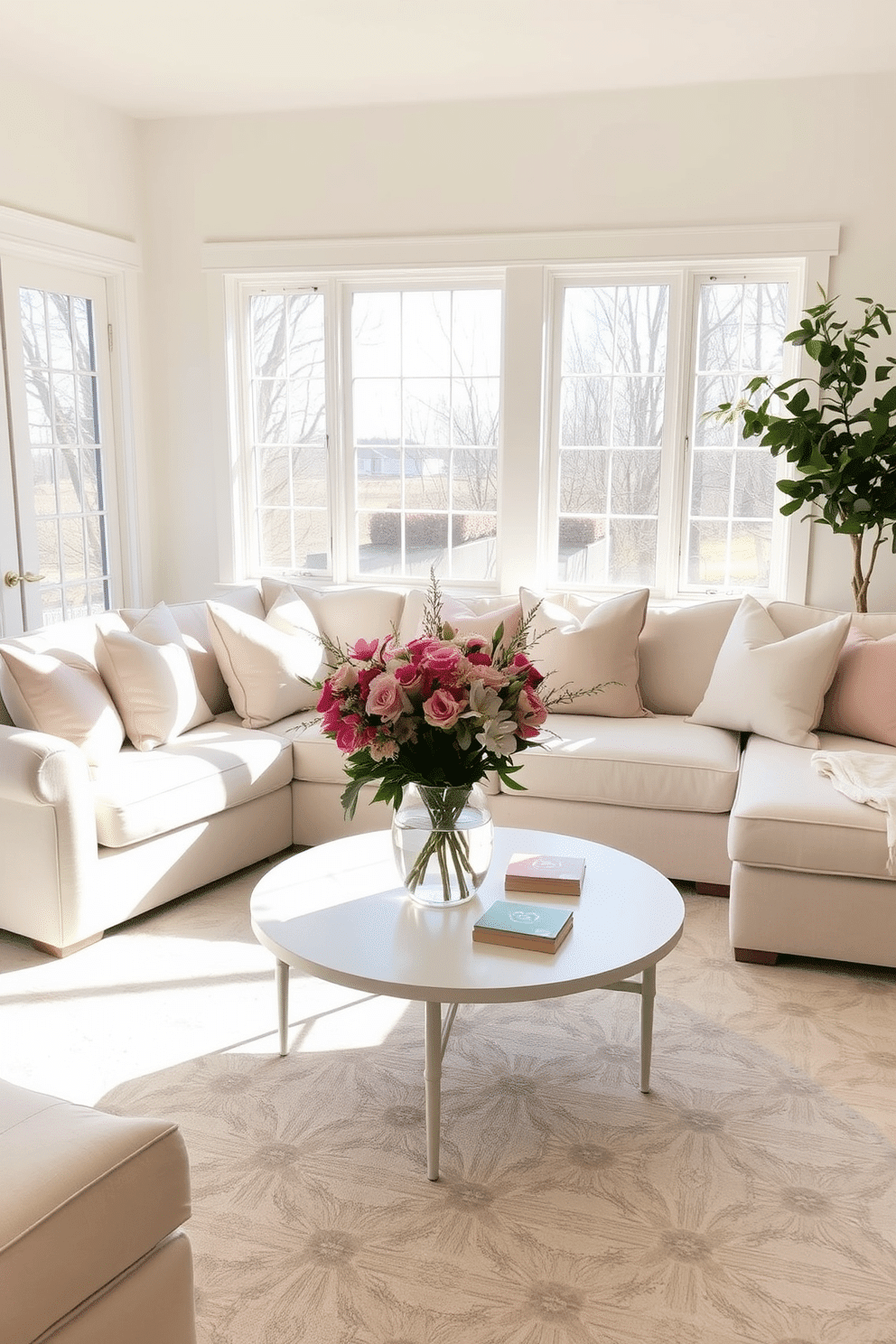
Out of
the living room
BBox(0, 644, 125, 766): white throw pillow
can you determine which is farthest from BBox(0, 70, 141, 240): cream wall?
BBox(0, 644, 125, 766): white throw pillow

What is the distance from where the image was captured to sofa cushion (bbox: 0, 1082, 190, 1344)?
1356 millimetres

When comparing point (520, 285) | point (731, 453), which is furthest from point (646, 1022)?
point (520, 285)

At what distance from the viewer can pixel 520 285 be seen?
15.1 feet

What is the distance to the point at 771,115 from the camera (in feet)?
14.0

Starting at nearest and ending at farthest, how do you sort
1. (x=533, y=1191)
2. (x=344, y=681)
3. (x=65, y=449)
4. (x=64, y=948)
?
(x=533, y=1191), (x=344, y=681), (x=64, y=948), (x=65, y=449)

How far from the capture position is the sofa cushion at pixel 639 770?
3.56 m

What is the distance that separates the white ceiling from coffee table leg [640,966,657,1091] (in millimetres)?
3028

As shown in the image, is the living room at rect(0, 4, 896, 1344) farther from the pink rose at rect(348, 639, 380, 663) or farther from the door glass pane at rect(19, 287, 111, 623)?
the pink rose at rect(348, 639, 380, 663)

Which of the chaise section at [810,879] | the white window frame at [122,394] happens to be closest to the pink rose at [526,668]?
the chaise section at [810,879]

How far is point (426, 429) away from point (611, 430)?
0.84 m

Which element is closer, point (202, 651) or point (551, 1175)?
point (551, 1175)

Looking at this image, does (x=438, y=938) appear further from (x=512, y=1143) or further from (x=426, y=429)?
(x=426, y=429)

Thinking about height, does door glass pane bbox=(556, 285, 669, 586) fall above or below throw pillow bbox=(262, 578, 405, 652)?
above

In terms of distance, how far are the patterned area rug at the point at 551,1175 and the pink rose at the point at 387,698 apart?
3.01 ft
